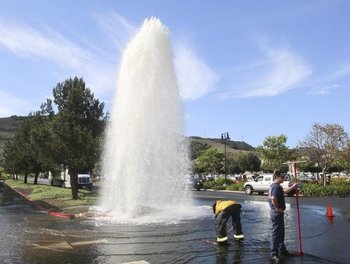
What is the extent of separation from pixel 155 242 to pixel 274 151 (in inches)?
1820

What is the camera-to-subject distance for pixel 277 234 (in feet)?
31.6

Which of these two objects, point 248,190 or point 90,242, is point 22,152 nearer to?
point 248,190

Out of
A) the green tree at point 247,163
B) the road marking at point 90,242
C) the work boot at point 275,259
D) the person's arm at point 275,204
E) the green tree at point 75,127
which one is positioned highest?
the green tree at point 247,163

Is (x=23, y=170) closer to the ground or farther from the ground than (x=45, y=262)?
farther from the ground

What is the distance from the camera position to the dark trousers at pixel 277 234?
31.3ft

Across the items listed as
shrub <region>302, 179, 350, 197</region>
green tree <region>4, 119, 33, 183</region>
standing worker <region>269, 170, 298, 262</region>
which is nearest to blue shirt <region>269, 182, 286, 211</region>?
standing worker <region>269, 170, 298, 262</region>

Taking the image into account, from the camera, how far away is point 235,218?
11.6 metres

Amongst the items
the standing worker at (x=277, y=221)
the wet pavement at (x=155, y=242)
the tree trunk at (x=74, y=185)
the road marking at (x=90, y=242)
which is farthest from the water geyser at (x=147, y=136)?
the standing worker at (x=277, y=221)

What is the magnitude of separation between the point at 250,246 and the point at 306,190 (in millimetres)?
27524

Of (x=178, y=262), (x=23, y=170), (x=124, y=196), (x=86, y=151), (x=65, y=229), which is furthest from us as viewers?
(x=23, y=170)

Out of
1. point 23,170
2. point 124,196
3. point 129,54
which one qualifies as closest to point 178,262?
point 124,196

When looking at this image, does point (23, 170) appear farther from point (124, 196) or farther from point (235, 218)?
point (235, 218)

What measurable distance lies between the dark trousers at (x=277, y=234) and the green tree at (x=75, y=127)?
60.3 feet

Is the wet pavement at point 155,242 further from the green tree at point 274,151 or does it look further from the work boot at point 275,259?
the green tree at point 274,151
